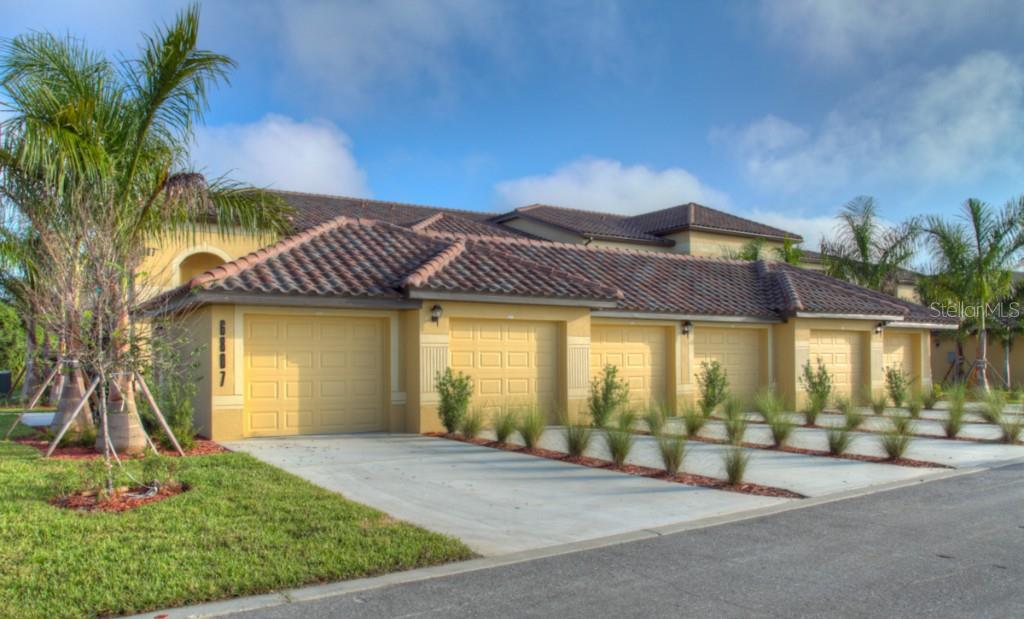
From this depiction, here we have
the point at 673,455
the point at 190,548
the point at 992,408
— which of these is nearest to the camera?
the point at 190,548

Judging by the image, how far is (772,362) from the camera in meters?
21.9

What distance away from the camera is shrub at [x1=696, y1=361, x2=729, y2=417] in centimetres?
1859

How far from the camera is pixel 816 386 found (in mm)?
20359

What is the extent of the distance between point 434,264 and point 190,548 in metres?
9.92

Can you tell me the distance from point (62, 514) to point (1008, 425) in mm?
15608

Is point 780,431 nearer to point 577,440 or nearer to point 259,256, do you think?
point 577,440

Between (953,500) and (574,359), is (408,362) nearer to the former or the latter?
(574,359)

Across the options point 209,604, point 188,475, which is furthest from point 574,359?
point 209,604

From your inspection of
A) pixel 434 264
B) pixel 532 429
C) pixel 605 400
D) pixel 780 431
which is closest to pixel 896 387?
pixel 780 431

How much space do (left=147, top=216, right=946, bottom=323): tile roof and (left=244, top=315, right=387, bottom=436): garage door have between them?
876 millimetres

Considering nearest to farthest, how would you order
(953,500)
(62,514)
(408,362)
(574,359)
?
(62,514) → (953,500) → (408,362) → (574,359)

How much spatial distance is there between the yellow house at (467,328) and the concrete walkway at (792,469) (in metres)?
3.20

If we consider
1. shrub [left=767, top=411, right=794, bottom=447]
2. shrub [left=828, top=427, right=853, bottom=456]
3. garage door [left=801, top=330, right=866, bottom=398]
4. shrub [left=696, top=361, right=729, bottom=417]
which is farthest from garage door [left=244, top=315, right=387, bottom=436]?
garage door [left=801, top=330, right=866, bottom=398]

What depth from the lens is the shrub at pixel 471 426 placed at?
14523mm
